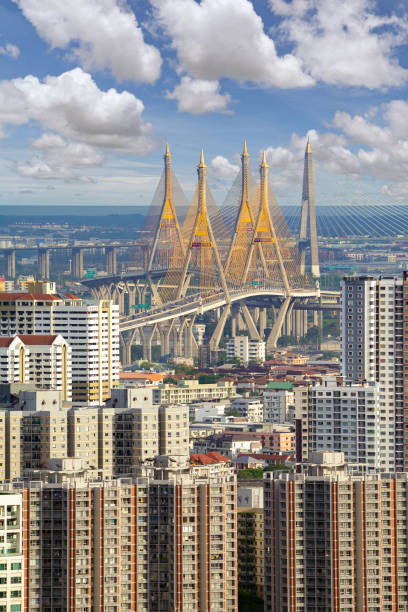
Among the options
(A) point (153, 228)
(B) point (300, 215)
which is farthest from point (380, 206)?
(A) point (153, 228)

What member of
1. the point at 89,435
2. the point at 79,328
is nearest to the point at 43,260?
the point at 79,328

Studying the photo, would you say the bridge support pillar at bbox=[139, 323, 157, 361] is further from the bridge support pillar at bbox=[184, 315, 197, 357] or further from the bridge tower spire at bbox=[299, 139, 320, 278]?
the bridge tower spire at bbox=[299, 139, 320, 278]

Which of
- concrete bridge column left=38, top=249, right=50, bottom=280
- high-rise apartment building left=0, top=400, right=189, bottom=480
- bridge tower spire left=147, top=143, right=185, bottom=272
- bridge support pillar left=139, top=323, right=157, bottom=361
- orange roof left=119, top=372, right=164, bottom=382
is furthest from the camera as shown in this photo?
concrete bridge column left=38, top=249, right=50, bottom=280

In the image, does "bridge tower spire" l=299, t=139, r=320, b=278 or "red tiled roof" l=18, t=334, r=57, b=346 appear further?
"bridge tower spire" l=299, t=139, r=320, b=278

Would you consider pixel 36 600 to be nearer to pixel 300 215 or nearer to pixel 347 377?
pixel 347 377

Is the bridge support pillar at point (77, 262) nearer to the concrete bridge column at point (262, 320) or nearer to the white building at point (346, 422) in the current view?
the concrete bridge column at point (262, 320)

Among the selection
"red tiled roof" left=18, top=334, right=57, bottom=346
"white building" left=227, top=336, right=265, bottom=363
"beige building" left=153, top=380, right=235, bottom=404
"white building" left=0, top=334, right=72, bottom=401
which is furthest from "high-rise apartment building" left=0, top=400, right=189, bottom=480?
"white building" left=227, top=336, right=265, bottom=363

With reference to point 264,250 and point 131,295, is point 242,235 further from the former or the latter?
point 131,295
